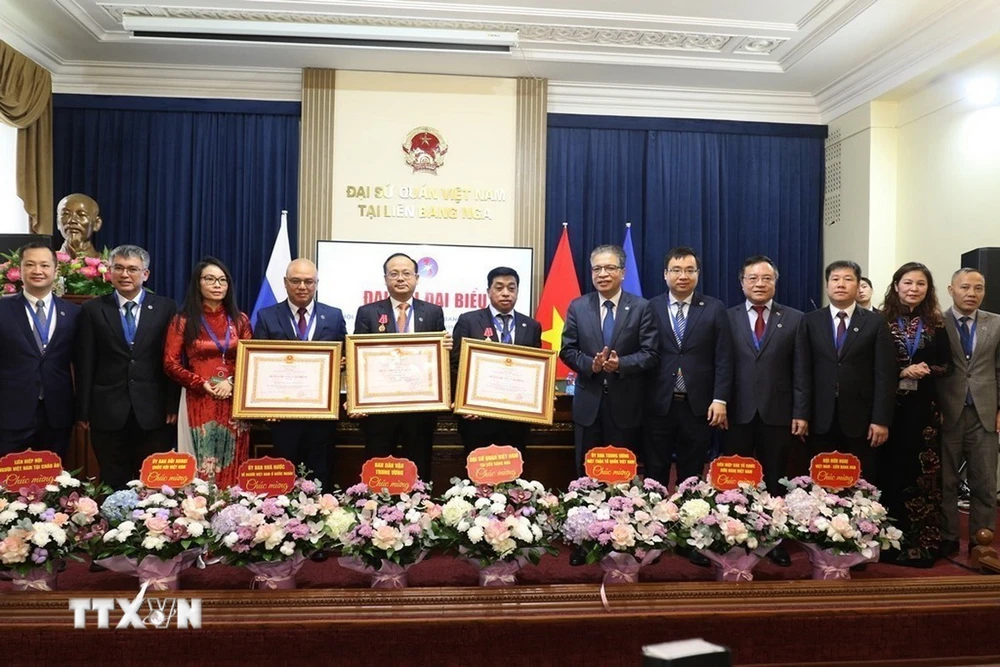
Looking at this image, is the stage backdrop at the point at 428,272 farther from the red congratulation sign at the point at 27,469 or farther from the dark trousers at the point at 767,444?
the red congratulation sign at the point at 27,469

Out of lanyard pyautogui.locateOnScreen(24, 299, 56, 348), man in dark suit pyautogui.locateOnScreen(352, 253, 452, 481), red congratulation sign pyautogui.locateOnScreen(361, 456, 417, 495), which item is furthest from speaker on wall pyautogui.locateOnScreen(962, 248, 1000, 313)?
lanyard pyautogui.locateOnScreen(24, 299, 56, 348)

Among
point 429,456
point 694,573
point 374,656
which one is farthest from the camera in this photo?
point 429,456

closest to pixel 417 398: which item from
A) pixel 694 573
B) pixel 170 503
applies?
pixel 170 503

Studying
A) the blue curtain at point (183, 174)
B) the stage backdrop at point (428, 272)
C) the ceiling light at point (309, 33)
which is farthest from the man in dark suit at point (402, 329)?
the blue curtain at point (183, 174)

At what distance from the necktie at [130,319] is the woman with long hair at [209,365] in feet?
0.51

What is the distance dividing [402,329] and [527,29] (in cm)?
303

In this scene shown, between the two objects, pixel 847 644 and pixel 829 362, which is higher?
pixel 829 362

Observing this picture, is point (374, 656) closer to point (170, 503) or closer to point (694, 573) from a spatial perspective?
point (170, 503)

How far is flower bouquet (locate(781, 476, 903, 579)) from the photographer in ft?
8.36

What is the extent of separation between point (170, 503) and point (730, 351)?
2.33 m

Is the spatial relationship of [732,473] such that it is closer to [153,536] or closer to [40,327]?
[153,536]

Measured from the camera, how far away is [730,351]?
3.29 meters

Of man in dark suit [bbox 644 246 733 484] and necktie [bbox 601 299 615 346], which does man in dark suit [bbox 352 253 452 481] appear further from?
man in dark suit [bbox 644 246 733 484]

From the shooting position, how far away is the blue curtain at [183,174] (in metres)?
6.18
